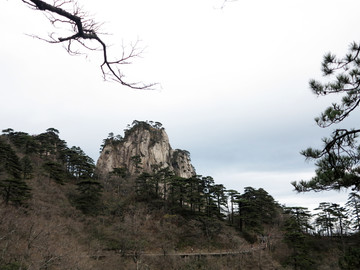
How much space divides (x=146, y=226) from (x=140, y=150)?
34.9 meters

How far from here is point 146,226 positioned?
26.8 meters

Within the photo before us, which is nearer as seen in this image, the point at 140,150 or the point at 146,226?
the point at 146,226

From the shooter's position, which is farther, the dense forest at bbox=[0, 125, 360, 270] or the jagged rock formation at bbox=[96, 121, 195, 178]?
the jagged rock formation at bbox=[96, 121, 195, 178]

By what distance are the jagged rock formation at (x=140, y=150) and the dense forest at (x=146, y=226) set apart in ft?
63.9

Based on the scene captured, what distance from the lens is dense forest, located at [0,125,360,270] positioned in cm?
1520

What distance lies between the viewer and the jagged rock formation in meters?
59.8

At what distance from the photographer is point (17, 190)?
1983 centimetres

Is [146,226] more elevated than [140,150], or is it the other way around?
[140,150]

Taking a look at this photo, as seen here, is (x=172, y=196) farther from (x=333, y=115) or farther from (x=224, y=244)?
(x=333, y=115)

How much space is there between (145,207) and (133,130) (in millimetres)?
35911

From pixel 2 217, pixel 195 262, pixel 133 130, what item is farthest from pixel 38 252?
pixel 133 130

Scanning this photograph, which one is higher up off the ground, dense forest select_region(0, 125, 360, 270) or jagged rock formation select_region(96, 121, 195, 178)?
jagged rock formation select_region(96, 121, 195, 178)

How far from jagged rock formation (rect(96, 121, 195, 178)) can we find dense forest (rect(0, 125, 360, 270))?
19.5 meters

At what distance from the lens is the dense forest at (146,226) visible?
1520cm
